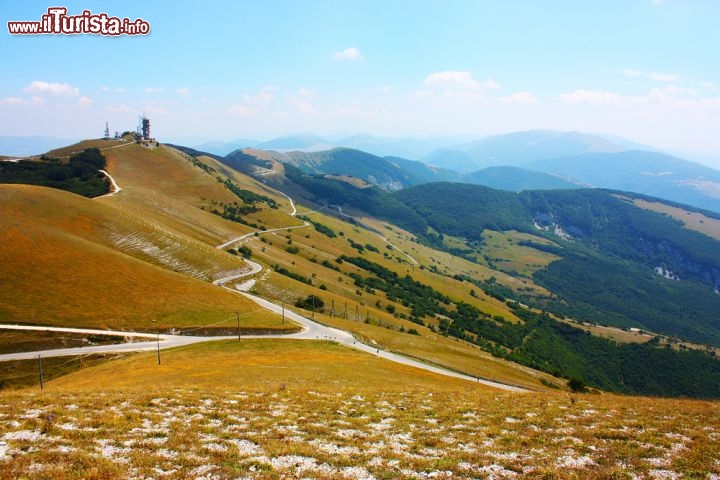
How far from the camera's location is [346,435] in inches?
923

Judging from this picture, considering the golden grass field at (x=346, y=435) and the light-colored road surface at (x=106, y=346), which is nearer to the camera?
the golden grass field at (x=346, y=435)

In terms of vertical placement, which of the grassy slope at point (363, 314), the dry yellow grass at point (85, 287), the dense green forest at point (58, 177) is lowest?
the grassy slope at point (363, 314)

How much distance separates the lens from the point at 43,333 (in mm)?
71625

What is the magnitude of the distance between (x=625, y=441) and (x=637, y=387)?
221753 mm

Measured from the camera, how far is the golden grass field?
59.9ft

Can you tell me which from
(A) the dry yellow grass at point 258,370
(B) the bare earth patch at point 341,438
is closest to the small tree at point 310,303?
(A) the dry yellow grass at point 258,370

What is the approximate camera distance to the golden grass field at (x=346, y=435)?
59.9 ft

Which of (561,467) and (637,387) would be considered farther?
(637,387)

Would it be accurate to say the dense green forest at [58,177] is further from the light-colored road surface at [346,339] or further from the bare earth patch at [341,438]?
the bare earth patch at [341,438]

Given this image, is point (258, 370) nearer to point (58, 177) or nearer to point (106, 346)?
point (106, 346)

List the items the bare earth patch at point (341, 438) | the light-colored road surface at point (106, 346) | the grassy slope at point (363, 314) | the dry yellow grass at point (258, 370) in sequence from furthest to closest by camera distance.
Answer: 1. the grassy slope at point (363, 314)
2. the light-colored road surface at point (106, 346)
3. the dry yellow grass at point (258, 370)
4. the bare earth patch at point (341, 438)

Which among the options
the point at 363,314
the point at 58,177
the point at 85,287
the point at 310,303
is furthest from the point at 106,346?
the point at 58,177

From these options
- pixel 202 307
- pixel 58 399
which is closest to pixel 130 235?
pixel 202 307

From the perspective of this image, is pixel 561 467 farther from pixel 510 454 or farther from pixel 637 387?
pixel 637 387
